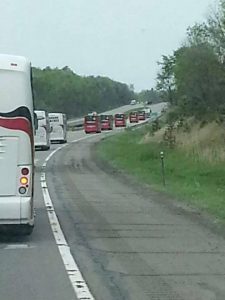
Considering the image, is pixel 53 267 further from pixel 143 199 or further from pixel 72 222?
pixel 143 199

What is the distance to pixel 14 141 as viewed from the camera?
14523mm

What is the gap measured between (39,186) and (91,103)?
14182 centimetres

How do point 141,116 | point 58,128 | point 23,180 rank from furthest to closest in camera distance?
1. point 141,116
2. point 58,128
3. point 23,180

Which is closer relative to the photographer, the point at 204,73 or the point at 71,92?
the point at 204,73

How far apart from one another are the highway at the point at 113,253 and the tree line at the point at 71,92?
353 feet

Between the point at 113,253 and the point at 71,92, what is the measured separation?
142136 millimetres

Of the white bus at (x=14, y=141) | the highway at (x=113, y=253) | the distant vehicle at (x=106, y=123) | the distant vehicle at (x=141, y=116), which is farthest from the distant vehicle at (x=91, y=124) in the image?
the white bus at (x=14, y=141)

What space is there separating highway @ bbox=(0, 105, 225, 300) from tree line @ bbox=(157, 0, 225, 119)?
2789 centimetres

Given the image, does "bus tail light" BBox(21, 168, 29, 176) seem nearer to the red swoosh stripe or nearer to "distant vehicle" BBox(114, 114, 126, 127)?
the red swoosh stripe

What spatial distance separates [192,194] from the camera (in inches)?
951

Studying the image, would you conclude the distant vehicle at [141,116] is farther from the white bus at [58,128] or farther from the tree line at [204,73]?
the tree line at [204,73]

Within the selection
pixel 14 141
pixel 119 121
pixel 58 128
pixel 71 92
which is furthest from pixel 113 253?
pixel 71 92

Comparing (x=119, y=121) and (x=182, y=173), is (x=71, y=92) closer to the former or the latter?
(x=119, y=121)

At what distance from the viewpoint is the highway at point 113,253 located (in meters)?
10.4
